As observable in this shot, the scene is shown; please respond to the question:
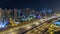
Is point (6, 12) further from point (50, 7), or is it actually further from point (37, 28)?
point (50, 7)

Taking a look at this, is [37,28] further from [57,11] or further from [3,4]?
[3,4]

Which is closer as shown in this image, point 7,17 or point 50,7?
point 7,17

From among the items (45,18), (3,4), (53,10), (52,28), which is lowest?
(52,28)

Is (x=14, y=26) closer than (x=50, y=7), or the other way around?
(x=14, y=26)

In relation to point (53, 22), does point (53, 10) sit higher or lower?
higher

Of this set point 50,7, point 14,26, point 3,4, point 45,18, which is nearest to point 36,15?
point 45,18

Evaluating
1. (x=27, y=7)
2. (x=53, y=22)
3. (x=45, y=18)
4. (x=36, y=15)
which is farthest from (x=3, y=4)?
(x=53, y=22)

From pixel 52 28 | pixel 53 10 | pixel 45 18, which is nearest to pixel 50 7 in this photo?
pixel 53 10

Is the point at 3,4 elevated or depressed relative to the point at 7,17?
elevated

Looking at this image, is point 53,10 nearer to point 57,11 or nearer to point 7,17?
point 57,11
